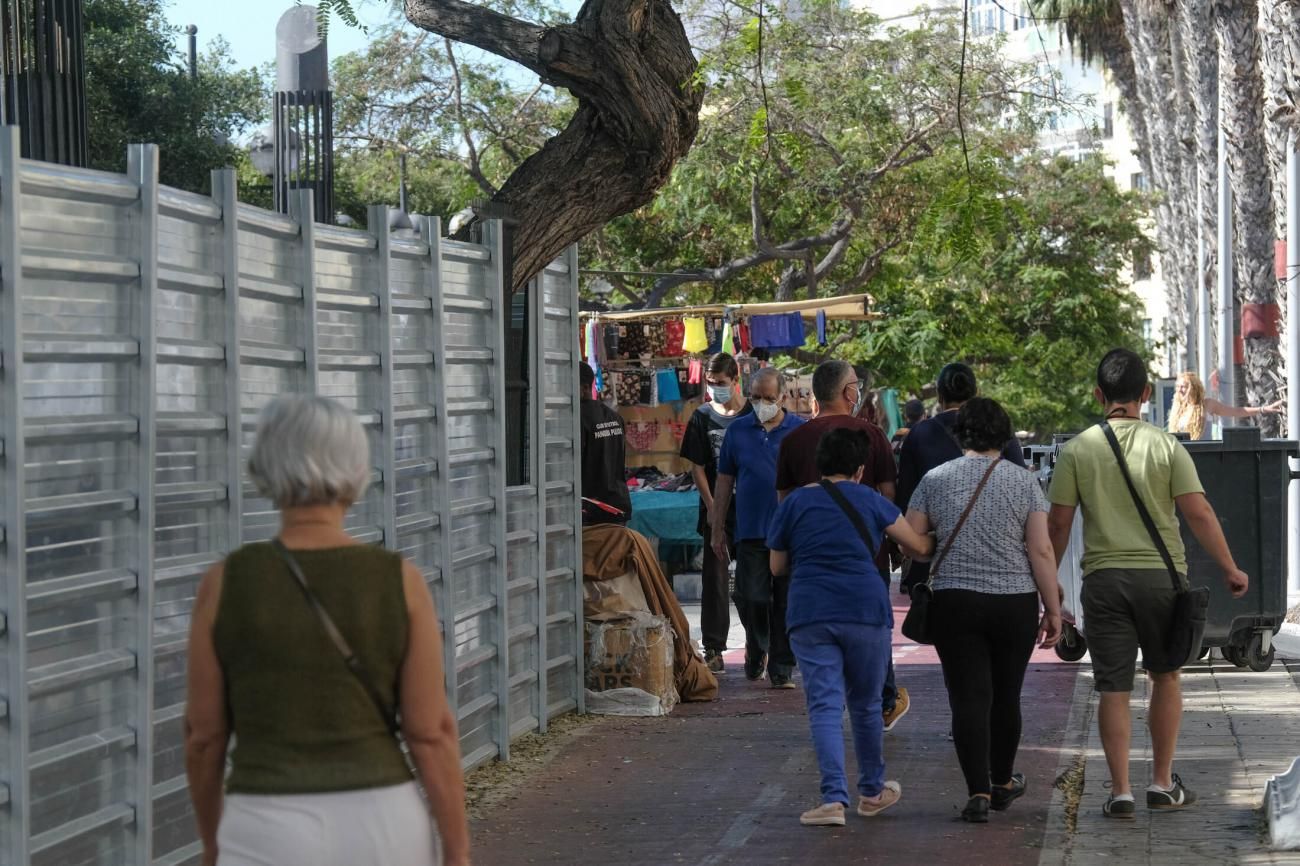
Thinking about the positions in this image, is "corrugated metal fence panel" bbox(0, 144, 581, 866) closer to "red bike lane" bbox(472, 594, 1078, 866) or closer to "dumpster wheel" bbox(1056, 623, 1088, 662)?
"red bike lane" bbox(472, 594, 1078, 866)

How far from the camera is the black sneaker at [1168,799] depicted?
712cm

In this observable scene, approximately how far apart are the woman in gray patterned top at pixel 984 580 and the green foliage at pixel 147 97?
25781 millimetres

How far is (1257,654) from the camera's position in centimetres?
1066

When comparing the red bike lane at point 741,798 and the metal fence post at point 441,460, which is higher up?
the metal fence post at point 441,460

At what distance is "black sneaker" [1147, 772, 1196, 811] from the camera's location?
7.12 metres

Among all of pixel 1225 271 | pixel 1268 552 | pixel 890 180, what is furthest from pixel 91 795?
pixel 890 180

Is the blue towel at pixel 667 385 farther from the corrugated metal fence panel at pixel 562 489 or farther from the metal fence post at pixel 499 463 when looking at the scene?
the metal fence post at pixel 499 463

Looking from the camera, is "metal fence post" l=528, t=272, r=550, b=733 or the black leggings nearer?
the black leggings

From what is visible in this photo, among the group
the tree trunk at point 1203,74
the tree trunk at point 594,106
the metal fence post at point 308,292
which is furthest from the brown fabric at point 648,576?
the tree trunk at point 1203,74

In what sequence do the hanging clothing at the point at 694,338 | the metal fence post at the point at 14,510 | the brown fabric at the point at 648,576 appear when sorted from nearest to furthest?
the metal fence post at the point at 14,510, the brown fabric at the point at 648,576, the hanging clothing at the point at 694,338

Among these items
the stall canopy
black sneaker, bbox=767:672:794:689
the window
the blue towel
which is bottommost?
black sneaker, bbox=767:672:794:689

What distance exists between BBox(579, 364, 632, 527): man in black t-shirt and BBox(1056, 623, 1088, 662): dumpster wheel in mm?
3115

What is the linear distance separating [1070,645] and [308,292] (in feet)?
21.8

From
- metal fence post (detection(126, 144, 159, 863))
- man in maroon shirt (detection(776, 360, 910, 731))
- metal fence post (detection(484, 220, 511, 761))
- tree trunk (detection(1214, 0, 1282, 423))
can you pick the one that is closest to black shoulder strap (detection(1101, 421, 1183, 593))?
man in maroon shirt (detection(776, 360, 910, 731))
